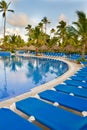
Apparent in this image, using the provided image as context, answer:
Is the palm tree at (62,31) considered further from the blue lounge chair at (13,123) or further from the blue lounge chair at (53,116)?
the blue lounge chair at (13,123)

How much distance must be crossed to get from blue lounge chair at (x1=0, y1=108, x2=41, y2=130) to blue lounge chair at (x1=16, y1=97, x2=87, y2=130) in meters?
0.41

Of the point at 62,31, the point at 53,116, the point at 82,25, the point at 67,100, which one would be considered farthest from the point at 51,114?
the point at 62,31

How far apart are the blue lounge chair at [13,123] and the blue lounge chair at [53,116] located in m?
0.41

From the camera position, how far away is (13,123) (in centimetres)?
376

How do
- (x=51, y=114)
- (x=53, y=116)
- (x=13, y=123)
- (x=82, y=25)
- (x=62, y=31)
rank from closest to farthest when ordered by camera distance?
1. (x=13, y=123)
2. (x=53, y=116)
3. (x=51, y=114)
4. (x=82, y=25)
5. (x=62, y=31)

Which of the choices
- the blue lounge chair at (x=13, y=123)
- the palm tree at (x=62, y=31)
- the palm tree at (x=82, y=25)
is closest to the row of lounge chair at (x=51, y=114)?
the blue lounge chair at (x=13, y=123)

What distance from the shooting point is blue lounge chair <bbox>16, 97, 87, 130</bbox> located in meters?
3.71

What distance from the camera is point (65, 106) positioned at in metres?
5.16

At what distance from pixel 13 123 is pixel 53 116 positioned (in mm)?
939

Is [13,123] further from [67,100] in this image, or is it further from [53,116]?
[67,100]

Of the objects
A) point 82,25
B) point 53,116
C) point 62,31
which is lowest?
point 53,116

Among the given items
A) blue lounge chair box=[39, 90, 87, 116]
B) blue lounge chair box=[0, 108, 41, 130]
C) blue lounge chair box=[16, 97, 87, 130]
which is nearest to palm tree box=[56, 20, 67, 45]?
blue lounge chair box=[39, 90, 87, 116]

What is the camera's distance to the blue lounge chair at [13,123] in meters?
3.57

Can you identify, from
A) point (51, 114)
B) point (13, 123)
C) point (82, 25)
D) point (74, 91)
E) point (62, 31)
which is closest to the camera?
point (13, 123)
